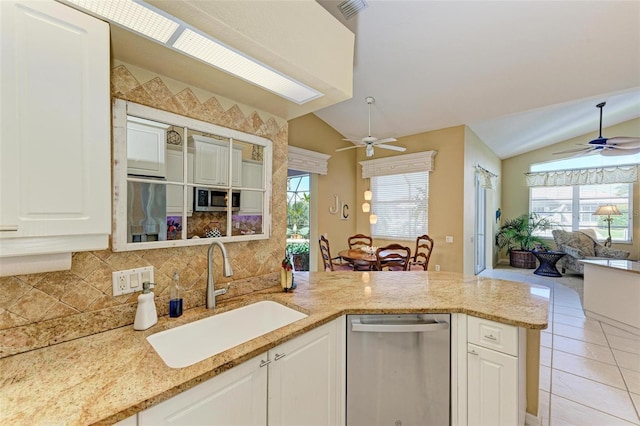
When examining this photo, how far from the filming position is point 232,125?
1852 millimetres

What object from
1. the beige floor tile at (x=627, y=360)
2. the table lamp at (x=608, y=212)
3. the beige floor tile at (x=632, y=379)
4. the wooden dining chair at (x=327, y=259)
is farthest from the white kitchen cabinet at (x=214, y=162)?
the table lamp at (x=608, y=212)

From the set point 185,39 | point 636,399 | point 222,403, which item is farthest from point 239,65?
point 636,399

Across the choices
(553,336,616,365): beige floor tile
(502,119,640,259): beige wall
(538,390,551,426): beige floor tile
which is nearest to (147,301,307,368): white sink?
(538,390,551,426): beige floor tile

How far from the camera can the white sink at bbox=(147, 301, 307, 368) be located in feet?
4.35

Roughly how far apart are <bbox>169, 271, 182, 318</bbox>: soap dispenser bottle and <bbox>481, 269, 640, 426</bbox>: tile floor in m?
2.46

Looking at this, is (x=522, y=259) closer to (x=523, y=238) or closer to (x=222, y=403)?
(x=523, y=238)

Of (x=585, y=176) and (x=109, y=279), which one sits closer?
(x=109, y=279)

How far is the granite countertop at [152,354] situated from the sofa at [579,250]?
552 cm

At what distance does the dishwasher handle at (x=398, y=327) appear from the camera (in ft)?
5.11

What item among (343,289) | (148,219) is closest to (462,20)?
(343,289)

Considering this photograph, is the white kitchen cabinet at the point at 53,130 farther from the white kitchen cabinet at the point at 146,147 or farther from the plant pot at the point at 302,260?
the plant pot at the point at 302,260

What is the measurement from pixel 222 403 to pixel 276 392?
27 cm

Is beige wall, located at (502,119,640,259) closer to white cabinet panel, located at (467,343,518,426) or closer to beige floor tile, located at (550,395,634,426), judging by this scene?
beige floor tile, located at (550,395,634,426)

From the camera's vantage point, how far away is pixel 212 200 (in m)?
1.75
